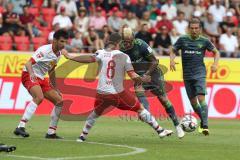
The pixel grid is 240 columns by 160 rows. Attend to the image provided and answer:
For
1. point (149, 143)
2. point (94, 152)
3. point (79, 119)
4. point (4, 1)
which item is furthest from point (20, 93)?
point (94, 152)

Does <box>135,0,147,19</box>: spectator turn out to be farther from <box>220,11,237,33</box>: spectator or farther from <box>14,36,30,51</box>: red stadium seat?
<box>14,36,30,51</box>: red stadium seat

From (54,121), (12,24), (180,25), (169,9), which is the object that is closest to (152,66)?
(54,121)

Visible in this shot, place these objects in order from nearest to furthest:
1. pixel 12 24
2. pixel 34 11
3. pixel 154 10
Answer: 1. pixel 12 24
2. pixel 34 11
3. pixel 154 10

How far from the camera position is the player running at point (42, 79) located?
15258mm

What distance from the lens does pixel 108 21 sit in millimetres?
27828

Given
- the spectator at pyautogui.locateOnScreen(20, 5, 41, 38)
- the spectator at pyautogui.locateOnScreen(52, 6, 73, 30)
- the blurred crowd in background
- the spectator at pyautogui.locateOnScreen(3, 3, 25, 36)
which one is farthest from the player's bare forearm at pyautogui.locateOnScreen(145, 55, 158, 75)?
the spectator at pyautogui.locateOnScreen(52, 6, 73, 30)

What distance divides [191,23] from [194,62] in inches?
35.4

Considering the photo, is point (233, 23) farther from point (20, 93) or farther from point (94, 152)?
point (94, 152)

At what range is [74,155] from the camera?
483 inches

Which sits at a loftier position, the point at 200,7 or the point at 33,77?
the point at 200,7

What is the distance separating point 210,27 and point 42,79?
46.5 ft

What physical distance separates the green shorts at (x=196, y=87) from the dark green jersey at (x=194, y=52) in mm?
110

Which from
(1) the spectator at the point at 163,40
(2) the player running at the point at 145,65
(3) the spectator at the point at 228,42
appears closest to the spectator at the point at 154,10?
(1) the spectator at the point at 163,40

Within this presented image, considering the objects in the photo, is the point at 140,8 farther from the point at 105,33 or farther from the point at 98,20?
the point at 105,33
